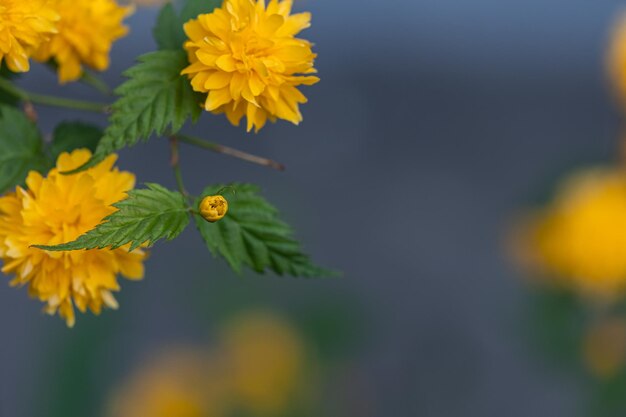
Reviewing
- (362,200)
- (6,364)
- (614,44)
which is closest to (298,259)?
(614,44)

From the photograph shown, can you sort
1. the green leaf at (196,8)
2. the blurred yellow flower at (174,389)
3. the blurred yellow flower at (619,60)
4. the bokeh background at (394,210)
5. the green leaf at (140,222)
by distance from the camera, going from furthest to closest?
1. the bokeh background at (394,210)
2. the blurred yellow flower at (174,389)
3. the blurred yellow flower at (619,60)
4. the green leaf at (196,8)
5. the green leaf at (140,222)

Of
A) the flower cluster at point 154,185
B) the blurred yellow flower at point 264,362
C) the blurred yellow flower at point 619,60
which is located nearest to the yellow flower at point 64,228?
the flower cluster at point 154,185

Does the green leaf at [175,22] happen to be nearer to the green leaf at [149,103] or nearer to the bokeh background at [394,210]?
the green leaf at [149,103]

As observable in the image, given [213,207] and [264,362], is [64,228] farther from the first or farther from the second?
[264,362]

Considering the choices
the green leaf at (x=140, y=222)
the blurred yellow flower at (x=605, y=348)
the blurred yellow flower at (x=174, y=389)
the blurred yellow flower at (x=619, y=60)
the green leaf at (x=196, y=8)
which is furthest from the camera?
the blurred yellow flower at (x=174, y=389)

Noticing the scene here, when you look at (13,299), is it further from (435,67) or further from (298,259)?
(298,259)

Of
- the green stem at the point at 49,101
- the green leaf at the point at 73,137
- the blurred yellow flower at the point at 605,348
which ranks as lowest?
the green leaf at the point at 73,137
